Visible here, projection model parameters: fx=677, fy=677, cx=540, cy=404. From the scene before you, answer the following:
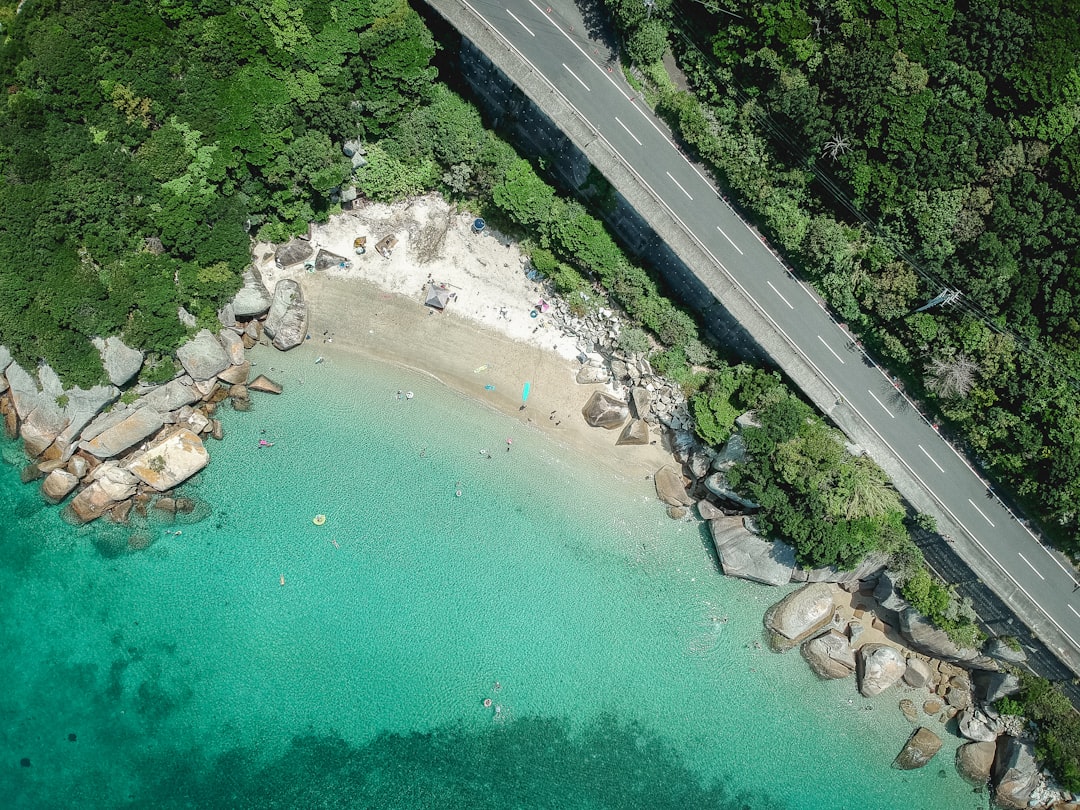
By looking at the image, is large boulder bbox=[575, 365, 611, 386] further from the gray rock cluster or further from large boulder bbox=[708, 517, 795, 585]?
the gray rock cluster

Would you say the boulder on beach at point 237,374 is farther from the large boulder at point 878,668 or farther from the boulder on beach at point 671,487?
the large boulder at point 878,668

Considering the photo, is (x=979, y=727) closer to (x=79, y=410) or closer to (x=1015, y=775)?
Answer: (x=1015, y=775)

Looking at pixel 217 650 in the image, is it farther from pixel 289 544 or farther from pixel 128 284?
pixel 128 284

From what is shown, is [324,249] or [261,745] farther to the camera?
[324,249]

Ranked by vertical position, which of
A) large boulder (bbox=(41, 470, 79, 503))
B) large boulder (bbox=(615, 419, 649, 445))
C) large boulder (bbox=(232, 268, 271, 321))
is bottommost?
large boulder (bbox=(41, 470, 79, 503))

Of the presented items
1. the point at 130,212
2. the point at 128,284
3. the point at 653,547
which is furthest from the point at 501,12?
the point at 653,547

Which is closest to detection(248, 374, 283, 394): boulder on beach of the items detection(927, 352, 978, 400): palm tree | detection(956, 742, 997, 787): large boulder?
detection(927, 352, 978, 400): palm tree
